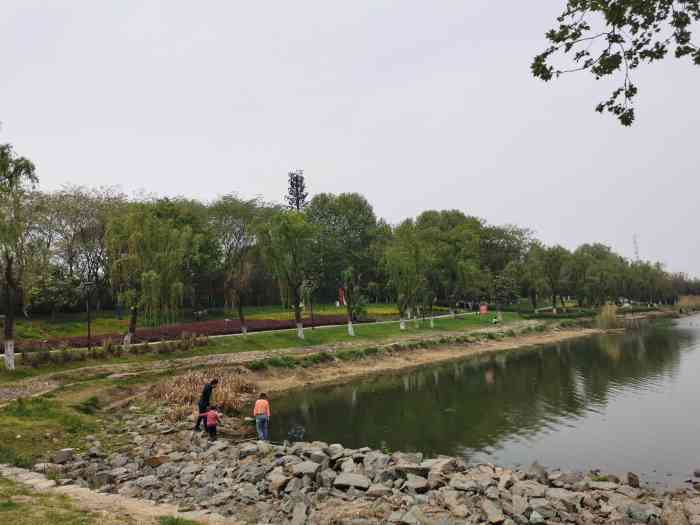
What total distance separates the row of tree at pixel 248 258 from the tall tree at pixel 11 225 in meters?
0.06

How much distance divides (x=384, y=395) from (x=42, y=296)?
40.5 m

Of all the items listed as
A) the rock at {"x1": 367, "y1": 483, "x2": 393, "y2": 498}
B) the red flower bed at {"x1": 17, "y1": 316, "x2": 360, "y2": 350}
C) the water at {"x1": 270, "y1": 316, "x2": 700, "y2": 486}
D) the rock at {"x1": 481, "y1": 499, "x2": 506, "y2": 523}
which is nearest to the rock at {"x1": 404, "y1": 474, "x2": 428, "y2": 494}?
the rock at {"x1": 367, "y1": 483, "x2": 393, "y2": 498}

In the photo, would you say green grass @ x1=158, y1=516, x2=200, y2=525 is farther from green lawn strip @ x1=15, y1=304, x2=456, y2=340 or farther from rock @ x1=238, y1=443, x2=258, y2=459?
green lawn strip @ x1=15, y1=304, x2=456, y2=340

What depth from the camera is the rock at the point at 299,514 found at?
35.5ft

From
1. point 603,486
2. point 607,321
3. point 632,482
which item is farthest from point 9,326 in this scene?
point 607,321

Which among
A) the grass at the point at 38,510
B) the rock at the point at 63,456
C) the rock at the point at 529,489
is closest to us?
the grass at the point at 38,510

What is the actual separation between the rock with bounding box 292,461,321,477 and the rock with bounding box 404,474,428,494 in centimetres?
275

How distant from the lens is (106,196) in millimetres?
60281

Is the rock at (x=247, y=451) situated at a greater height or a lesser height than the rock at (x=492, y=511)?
lesser

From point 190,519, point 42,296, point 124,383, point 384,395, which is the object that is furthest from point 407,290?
point 190,519

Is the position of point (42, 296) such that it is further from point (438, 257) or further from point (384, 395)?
point (438, 257)

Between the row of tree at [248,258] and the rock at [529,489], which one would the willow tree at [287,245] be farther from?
the rock at [529,489]

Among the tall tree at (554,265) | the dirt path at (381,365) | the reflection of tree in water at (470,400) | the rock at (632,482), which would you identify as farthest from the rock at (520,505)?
the tall tree at (554,265)

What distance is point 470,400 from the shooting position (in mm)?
28562
